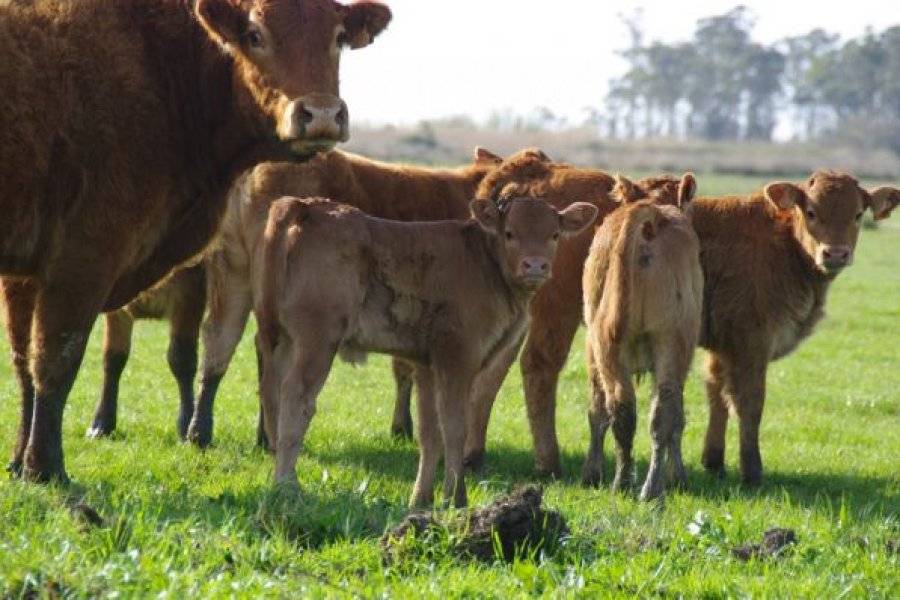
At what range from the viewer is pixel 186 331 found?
11.8 metres

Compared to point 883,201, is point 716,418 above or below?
below

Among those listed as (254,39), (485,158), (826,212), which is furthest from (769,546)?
(485,158)

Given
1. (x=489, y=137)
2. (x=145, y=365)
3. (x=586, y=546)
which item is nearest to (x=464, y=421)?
(x=586, y=546)

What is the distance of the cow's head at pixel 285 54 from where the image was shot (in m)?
8.40

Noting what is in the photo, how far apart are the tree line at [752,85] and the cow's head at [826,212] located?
116771mm

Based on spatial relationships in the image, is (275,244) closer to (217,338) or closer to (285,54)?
(285,54)

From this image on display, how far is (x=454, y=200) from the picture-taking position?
1197 centimetres

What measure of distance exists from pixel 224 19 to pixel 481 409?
3.64 meters

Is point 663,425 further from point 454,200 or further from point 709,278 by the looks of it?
point 454,200

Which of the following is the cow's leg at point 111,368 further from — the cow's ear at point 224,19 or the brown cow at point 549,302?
the cow's ear at point 224,19

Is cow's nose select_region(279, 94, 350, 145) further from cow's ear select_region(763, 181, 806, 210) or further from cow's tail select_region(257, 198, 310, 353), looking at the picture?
cow's ear select_region(763, 181, 806, 210)

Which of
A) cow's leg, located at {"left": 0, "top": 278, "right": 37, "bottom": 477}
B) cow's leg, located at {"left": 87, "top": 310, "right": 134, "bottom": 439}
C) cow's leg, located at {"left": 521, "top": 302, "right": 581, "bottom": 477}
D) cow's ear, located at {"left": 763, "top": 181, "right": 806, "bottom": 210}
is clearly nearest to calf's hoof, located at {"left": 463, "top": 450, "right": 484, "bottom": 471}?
cow's leg, located at {"left": 521, "top": 302, "right": 581, "bottom": 477}

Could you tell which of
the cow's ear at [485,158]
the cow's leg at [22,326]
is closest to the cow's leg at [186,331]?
the cow's leg at [22,326]

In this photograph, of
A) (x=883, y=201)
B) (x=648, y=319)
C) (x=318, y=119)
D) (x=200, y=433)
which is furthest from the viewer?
(x=883, y=201)
